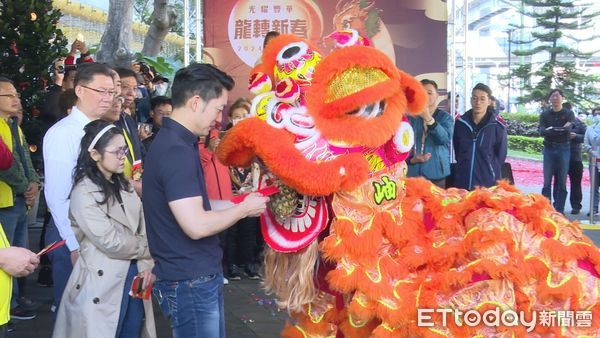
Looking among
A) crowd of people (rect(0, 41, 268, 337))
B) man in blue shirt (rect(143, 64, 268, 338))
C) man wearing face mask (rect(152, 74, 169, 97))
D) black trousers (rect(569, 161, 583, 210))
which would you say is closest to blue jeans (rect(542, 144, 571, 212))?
black trousers (rect(569, 161, 583, 210))

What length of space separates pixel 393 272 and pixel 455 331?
0.36 m

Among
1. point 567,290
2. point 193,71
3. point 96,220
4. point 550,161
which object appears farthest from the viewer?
point 550,161

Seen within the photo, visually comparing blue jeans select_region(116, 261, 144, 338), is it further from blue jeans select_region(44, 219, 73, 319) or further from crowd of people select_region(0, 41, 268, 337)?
blue jeans select_region(44, 219, 73, 319)

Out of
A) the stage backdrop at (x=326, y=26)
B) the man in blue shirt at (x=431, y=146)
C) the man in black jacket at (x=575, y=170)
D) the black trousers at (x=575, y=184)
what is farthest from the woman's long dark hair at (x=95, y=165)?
the black trousers at (x=575, y=184)

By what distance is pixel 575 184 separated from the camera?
10.8 meters

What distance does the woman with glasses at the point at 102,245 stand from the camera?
3320 mm

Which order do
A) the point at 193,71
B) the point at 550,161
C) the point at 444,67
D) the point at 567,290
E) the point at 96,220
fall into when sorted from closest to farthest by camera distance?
1. the point at 193,71
2. the point at 567,290
3. the point at 96,220
4. the point at 444,67
5. the point at 550,161

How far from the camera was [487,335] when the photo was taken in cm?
314

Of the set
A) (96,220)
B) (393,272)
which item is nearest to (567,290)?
(393,272)

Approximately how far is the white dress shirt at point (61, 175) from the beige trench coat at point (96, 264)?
0.23 m

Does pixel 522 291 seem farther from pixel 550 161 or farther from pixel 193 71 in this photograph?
pixel 550 161

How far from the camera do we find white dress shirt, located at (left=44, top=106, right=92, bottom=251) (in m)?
3.64

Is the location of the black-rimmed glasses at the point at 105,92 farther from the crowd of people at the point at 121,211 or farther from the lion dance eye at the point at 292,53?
the lion dance eye at the point at 292,53

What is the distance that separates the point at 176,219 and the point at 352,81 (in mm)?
963
